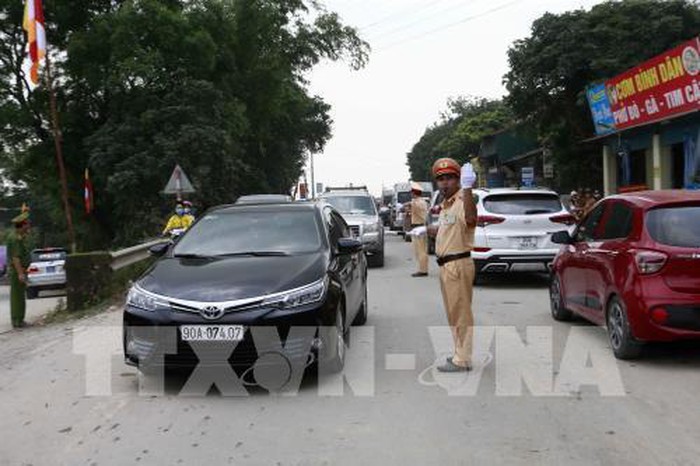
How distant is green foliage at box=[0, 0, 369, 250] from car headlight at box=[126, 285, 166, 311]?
62.7ft

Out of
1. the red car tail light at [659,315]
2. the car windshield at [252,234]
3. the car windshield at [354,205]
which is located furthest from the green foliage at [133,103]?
the red car tail light at [659,315]

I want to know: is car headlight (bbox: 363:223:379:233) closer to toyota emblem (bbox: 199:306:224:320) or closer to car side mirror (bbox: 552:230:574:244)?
car side mirror (bbox: 552:230:574:244)

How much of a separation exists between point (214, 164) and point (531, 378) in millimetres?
22211

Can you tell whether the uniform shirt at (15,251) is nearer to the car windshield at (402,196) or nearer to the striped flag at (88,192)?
the striped flag at (88,192)

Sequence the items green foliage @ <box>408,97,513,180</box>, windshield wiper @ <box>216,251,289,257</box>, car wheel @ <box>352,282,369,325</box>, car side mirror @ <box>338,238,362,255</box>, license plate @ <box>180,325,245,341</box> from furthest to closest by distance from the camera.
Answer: green foliage @ <box>408,97,513,180</box> < car wheel @ <box>352,282,369,325</box> < car side mirror @ <box>338,238,362,255</box> < windshield wiper @ <box>216,251,289,257</box> < license plate @ <box>180,325,245,341</box>

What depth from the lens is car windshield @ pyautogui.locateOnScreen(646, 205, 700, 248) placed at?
7074 mm

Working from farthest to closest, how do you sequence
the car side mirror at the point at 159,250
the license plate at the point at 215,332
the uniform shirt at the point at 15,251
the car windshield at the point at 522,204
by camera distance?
the car windshield at the point at 522,204 → the uniform shirt at the point at 15,251 → the car side mirror at the point at 159,250 → the license plate at the point at 215,332

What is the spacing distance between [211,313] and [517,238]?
304 inches

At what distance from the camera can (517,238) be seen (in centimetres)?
1305

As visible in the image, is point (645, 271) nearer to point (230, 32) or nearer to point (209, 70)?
point (209, 70)

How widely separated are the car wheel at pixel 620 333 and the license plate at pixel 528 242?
530cm

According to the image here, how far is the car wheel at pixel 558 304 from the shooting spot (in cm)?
955

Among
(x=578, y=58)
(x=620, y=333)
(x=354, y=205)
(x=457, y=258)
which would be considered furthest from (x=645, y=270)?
(x=578, y=58)

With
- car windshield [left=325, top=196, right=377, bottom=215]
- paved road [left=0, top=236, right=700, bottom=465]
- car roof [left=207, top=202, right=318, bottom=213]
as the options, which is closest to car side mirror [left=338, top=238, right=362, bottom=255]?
car roof [left=207, top=202, right=318, bottom=213]
